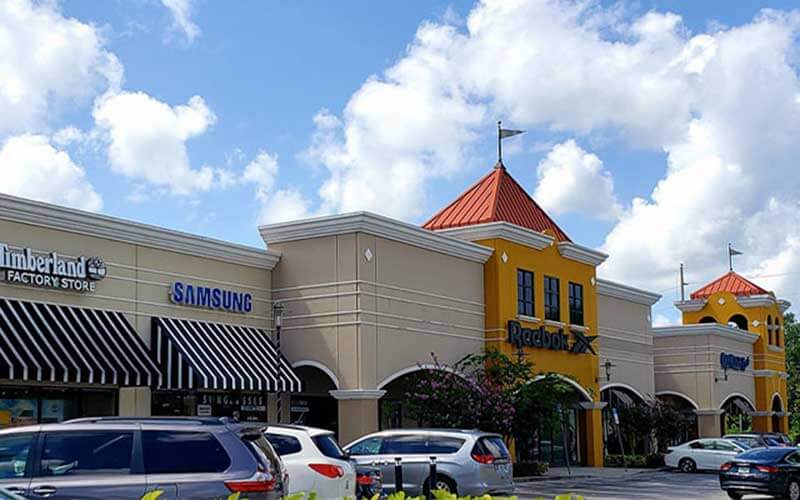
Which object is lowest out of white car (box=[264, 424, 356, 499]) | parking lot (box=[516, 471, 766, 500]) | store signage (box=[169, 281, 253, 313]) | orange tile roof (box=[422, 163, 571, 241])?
parking lot (box=[516, 471, 766, 500])

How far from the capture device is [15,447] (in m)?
11.7

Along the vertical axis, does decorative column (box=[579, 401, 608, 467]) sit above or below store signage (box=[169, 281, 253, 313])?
below

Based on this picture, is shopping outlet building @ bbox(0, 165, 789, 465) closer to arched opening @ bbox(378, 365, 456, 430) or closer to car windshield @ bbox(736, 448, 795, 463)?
arched opening @ bbox(378, 365, 456, 430)

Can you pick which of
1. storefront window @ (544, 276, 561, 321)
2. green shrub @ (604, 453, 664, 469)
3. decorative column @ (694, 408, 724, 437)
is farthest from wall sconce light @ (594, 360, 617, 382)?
decorative column @ (694, 408, 724, 437)

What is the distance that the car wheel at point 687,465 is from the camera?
3847cm

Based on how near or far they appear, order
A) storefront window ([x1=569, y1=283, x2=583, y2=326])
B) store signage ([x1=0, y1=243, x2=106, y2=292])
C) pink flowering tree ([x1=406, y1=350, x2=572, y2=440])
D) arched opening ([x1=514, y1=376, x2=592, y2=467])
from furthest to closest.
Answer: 1. storefront window ([x1=569, y1=283, x2=583, y2=326])
2. arched opening ([x1=514, y1=376, x2=592, y2=467])
3. pink flowering tree ([x1=406, y1=350, x2=572, y2=440])
4. store signage ([x1=0, y1=243, x2=106, y2=292])

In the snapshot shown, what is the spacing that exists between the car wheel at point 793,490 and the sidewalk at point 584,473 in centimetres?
842

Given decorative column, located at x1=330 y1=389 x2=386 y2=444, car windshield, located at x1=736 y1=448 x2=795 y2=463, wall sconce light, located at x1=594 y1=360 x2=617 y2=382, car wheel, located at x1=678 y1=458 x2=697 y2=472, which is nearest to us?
car windshield, located at x1=736 y1=448 x2=795 y2=463

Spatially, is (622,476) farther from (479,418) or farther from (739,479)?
(739,479)

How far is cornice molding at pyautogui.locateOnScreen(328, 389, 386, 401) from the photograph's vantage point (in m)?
27.5

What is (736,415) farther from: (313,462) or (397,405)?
(313,462)

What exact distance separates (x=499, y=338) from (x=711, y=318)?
27.2 m

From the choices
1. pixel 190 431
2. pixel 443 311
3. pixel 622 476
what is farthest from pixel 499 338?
pixel 190 431

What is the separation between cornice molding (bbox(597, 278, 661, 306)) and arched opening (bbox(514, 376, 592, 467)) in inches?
202
